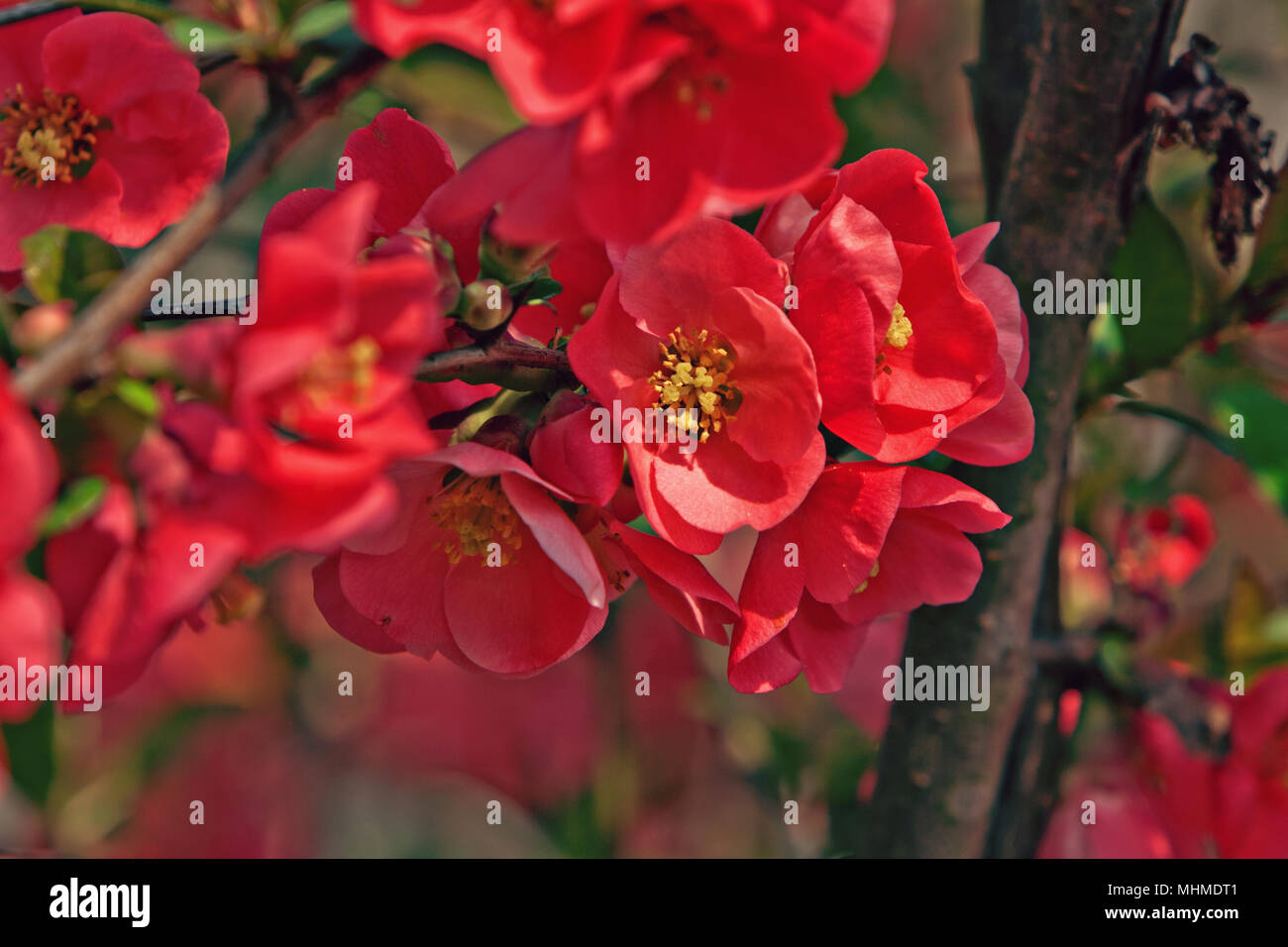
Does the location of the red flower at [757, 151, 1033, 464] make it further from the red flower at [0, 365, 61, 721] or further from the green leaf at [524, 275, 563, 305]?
the red flower at [0, 365, 61, 721]

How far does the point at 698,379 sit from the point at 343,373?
19cm

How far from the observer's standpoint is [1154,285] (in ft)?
2.39

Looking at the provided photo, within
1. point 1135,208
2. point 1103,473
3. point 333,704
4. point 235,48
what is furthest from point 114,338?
point 333,704

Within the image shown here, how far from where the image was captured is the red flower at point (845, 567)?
45cm

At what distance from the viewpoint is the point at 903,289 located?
468mm

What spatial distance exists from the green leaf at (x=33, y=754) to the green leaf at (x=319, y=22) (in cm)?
62

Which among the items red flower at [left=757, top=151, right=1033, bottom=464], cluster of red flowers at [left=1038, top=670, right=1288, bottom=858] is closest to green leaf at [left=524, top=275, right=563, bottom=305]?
red flower at [left=757, top=151, right=1033, bottom=464]

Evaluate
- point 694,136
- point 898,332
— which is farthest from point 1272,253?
point 694,136

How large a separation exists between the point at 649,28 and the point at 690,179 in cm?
5

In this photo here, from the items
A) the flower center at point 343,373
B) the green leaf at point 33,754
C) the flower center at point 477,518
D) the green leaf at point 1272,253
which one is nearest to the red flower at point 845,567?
the flower center at point 477,518

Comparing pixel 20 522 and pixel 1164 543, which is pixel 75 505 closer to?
pixel 20 522

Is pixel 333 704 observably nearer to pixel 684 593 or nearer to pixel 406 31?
pixel 684 593

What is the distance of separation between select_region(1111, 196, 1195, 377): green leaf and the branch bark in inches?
3.2

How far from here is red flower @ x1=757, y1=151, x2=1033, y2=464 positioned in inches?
16.8
